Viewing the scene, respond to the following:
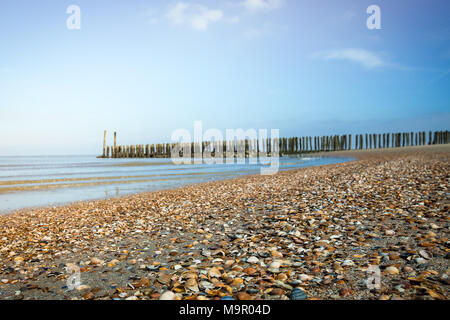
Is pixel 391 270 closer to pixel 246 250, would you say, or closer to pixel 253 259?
pixel 253 259

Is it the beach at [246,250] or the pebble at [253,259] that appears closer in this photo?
the beach at [246,250]

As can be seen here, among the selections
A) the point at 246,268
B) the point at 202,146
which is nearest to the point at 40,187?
the point at 246,268

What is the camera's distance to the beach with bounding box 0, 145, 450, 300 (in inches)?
122

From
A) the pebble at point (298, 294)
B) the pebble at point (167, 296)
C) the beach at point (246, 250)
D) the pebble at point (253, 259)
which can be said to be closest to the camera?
the pebble at point (298, 294)

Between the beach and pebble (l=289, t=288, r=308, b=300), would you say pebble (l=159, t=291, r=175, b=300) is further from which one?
pebble (l=289, t=288, r=308, b=300)

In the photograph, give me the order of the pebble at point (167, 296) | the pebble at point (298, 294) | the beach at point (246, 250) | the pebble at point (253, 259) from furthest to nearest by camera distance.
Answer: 1. the pebble at point (253, 259)
2. the beach at point (246, 250)
3. the pebble at point (167, 296)
4. the pebble at point (298, 294)

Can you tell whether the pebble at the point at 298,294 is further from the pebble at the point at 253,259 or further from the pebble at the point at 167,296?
the pebble at the point at 167,296

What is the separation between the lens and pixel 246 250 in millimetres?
4266

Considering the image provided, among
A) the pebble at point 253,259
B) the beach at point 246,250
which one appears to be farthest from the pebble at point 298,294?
the pebble at point 253,259

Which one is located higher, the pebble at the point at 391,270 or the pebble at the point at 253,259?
the pebble at the point at 391,270

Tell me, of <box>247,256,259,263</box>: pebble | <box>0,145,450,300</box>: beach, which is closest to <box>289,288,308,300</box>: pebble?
<box>0,145,450,300</box>: beach

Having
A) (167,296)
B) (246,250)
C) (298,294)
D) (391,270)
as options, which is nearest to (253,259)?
(246,250)

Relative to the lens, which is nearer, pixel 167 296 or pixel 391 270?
pixel 167 296

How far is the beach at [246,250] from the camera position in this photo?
122 inches
